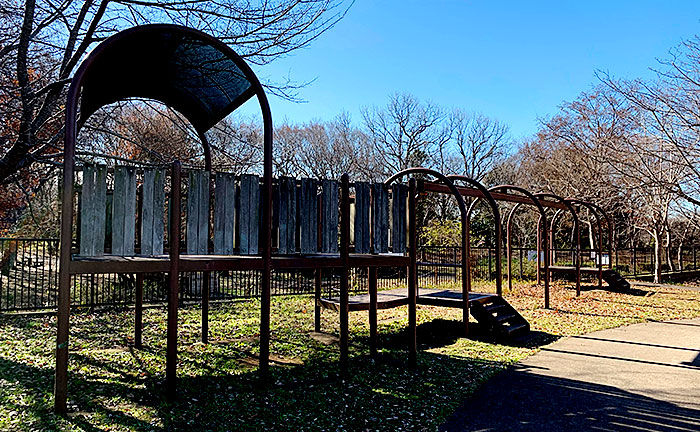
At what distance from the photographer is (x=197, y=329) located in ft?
27.6

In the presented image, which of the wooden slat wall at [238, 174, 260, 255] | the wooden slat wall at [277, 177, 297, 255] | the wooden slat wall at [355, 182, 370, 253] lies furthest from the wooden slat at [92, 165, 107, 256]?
the wooden slat wall at [355, 182, 370, 253]

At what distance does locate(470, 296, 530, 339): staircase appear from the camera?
803 cm

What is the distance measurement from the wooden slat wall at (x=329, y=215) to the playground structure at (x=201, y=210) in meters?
0.01

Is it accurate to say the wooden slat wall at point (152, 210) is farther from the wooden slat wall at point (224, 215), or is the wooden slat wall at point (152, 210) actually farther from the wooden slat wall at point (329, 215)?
the wooden slat wall at point (329, 215)

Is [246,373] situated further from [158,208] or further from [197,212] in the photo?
[158,208]

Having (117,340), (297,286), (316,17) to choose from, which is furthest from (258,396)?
(297,286)

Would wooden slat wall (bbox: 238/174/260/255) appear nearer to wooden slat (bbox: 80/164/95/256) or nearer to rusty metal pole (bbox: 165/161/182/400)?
rusty metal pole (bbox: 165/161/182/400)

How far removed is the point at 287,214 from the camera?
5.78 m

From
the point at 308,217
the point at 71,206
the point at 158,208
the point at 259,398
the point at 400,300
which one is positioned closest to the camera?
the point at 71,206

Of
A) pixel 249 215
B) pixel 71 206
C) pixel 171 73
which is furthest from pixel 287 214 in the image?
pixel 171 73

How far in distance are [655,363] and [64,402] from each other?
24.0 ft

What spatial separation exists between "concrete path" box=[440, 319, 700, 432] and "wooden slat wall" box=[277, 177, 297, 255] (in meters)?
2.70

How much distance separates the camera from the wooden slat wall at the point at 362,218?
6355 millimetres

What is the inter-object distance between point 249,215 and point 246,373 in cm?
200
